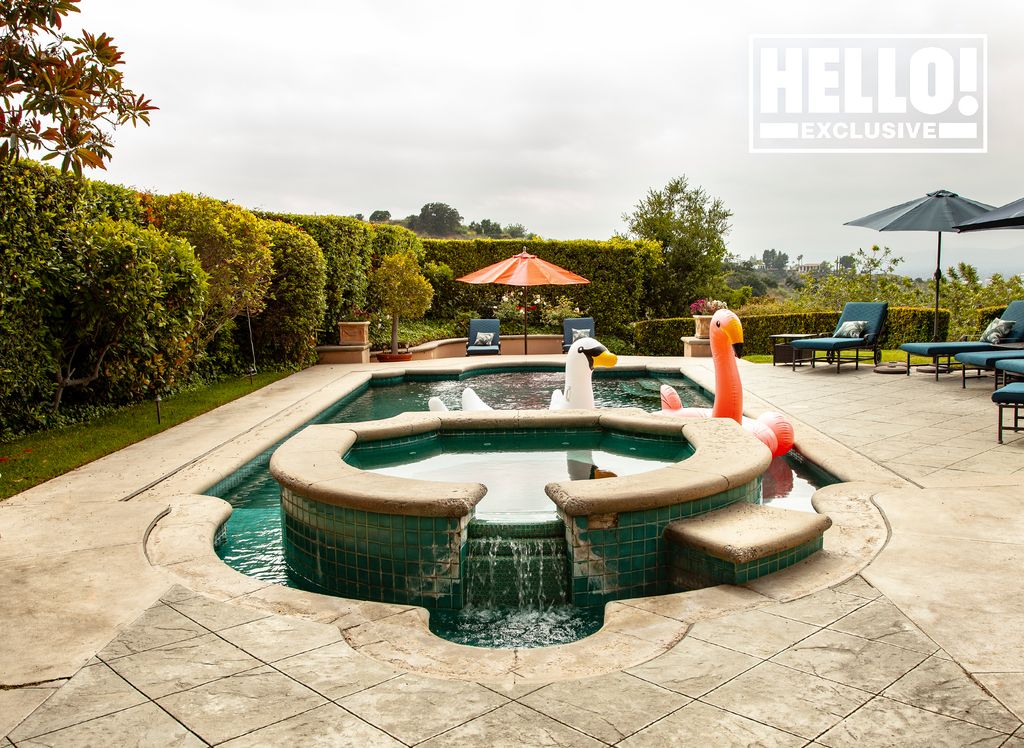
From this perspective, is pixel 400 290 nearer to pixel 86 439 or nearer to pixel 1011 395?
pixel 86 439

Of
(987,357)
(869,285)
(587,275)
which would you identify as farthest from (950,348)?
→ (869,285)

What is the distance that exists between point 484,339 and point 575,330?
1.96m

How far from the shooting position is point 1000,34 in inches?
557

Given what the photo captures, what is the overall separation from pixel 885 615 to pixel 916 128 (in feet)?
51.1

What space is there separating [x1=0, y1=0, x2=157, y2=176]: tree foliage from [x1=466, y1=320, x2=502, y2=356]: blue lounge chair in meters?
11.2

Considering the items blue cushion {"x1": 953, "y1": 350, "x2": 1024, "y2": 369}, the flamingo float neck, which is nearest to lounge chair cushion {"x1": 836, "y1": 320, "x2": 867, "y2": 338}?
blue cushion {"x1": 953, "y1": 350, "x2": 1024, "y2": 369}

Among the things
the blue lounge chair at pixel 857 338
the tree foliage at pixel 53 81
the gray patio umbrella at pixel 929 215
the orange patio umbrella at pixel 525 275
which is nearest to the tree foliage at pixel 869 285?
the gray patio umbrella at pixel 929 215

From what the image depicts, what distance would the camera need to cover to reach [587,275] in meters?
18.3

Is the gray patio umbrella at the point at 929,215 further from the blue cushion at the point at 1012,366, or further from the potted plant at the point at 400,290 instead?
the potted plant at the point at 400,290

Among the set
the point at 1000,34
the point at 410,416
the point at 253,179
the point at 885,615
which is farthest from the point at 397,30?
the point at 253,179

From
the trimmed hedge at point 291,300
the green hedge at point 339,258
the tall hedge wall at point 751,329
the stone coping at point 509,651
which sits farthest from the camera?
the tall hedge wall at point 751,329

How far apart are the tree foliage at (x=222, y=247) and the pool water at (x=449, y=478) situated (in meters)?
2.32

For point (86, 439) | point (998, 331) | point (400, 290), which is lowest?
point (86, 439)

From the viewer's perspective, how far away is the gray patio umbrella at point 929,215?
37.8ft
